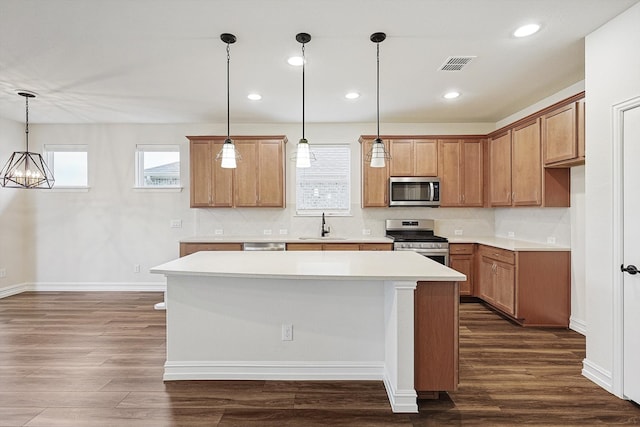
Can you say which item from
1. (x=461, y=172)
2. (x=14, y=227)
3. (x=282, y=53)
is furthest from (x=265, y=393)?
(x=14, y=227)

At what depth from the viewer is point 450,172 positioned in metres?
5.00

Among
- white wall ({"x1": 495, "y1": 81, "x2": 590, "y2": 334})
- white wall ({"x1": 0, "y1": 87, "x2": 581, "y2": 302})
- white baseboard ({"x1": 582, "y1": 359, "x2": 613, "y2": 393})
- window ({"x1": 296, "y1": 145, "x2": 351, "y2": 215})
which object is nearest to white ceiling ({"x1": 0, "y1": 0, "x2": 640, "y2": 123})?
white wall ({"x1": 0, "y1": 87, "x2": 581, "y2": 302})

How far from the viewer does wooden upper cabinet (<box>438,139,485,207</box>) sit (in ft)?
16.4

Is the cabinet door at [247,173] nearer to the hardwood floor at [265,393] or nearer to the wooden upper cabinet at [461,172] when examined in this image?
the hardwood floor at [265,393]

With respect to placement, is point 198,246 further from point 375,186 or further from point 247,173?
point 375,186

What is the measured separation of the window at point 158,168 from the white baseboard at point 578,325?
5601 millimetres

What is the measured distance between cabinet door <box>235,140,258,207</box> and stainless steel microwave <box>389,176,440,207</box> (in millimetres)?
2014

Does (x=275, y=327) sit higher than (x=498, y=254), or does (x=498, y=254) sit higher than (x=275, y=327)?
(x=498, y=254)

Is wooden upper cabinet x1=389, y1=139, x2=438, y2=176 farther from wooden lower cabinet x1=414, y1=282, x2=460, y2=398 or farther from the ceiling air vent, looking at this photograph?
wooden lower cabinet x1=414, y1=282, x2=460, y2=398

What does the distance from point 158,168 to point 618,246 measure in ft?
18.8

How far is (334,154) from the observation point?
536 centimetres

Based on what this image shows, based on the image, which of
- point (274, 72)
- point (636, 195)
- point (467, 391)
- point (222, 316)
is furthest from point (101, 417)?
point (636, 195)

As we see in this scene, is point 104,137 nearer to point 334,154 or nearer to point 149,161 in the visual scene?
point 149,161

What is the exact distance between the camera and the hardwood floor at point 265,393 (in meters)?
2.12
